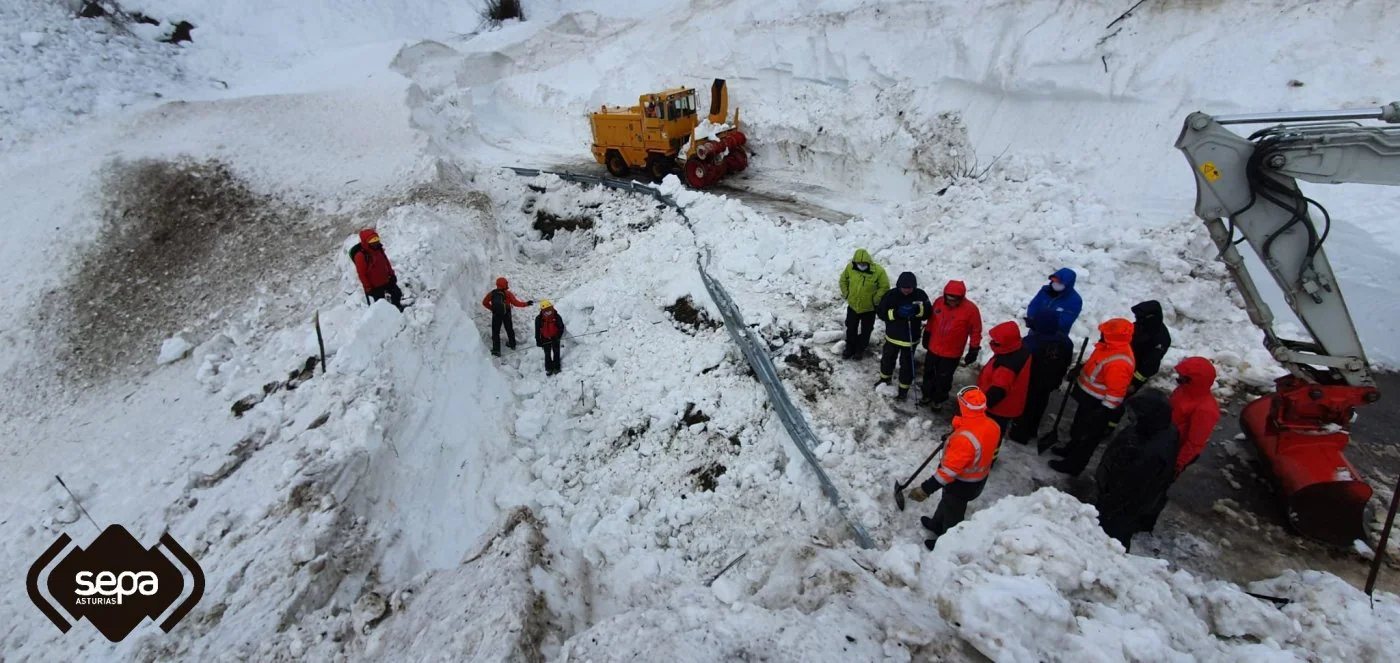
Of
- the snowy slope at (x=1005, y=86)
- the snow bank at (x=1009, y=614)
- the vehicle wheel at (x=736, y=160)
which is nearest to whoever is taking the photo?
the snow bank at (x=1009, y=614)

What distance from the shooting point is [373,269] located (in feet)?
27.8

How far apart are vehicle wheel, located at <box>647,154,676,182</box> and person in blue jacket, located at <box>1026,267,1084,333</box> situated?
35.5ft

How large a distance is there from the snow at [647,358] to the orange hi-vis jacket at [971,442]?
44cm

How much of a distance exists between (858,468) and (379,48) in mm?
24159

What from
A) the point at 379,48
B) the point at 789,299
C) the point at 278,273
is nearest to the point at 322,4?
the point at 379,48

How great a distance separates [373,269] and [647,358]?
4035 millimetres

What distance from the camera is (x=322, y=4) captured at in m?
23.9

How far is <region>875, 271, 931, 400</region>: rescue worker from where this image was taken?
21.6 feet

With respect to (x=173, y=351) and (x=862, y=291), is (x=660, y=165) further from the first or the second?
(x=173, y=351)

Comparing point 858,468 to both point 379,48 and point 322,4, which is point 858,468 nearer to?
point 379,48

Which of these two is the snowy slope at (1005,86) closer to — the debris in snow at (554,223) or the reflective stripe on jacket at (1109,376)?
the reflective stripe on jacket at (1109,376)

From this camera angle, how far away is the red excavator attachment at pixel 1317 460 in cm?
485

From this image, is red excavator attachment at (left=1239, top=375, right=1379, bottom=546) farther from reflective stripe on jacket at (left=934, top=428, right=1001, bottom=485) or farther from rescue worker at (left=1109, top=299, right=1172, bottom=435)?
reflective stripe on jacket at (left=934, top=428, right=1001, bottom=485)

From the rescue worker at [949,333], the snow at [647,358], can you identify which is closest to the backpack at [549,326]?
the snow at [647,358]
